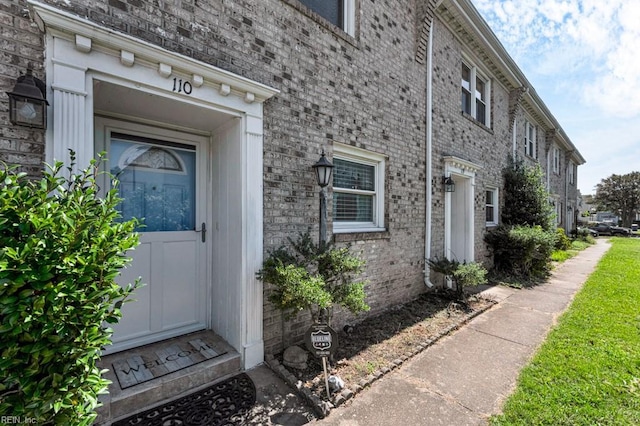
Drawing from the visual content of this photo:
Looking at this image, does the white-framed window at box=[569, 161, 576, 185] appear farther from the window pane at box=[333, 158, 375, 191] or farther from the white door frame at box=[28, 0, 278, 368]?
the white door frame at box=[28, 0, 278, 368]

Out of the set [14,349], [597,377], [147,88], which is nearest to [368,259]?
[597,377]

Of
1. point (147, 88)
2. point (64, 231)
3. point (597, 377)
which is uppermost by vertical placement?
point (147, 88)

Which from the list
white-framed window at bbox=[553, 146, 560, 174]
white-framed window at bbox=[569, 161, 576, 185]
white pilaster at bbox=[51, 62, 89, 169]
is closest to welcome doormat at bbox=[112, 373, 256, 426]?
white pilaster at bbox=[51, 62, 89, 169]

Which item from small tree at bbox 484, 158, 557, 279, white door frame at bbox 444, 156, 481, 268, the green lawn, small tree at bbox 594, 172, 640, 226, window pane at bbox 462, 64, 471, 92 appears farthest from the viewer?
small tree at bbox 594, 172, 640, 226

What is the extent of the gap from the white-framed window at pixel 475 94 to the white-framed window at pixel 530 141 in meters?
4.49

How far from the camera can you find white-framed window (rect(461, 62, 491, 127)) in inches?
299

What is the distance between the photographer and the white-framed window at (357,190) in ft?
14.5

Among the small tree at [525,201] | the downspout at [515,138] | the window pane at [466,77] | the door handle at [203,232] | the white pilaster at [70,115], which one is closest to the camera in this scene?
the white pilaster at [70,115]

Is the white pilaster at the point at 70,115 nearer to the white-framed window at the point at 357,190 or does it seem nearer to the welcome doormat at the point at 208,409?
the welcome doormat at the point at 208,409

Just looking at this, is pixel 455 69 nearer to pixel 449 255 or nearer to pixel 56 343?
pixel 449 255

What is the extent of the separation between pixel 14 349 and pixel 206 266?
93.2 inches

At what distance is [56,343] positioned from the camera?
1.39 meters

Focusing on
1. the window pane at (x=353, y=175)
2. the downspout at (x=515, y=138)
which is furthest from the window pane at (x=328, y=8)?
the downspout at (x=515, y=138)

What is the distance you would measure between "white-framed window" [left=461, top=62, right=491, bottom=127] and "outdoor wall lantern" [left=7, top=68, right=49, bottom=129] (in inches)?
321
